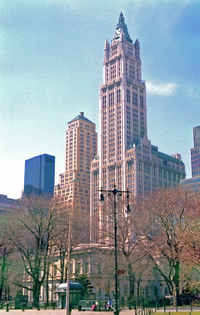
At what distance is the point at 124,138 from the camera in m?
183

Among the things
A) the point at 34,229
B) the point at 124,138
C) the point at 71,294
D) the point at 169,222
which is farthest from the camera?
the point at 124,138

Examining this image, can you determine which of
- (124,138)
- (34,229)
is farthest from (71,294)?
(124,138)

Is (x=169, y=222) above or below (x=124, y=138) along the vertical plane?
below

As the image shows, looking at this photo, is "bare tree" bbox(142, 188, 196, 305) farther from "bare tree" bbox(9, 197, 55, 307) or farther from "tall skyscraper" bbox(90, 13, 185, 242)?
"tall skyscraper" bbox(90, 13, 185, 242)

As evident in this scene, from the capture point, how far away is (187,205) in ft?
180

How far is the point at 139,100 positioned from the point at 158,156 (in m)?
27.9

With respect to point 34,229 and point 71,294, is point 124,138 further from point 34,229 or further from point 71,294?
point 71,294

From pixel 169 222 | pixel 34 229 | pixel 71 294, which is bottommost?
pixel 71 294

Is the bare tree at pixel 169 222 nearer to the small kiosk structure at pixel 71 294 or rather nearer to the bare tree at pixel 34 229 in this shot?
the small kiosk structure at pixel 71 294

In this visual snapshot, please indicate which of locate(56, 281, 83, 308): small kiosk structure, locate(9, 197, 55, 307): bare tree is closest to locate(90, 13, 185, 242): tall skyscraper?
locate(9, 197, 55, 307): bare tree

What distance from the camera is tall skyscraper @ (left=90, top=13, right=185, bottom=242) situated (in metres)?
180

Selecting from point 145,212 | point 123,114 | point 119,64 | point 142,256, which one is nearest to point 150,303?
point 142,256

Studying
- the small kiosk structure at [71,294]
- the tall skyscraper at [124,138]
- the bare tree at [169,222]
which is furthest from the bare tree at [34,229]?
the tall skyscraper at [124,138]

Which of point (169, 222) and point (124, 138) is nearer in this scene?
point (169, 222)
